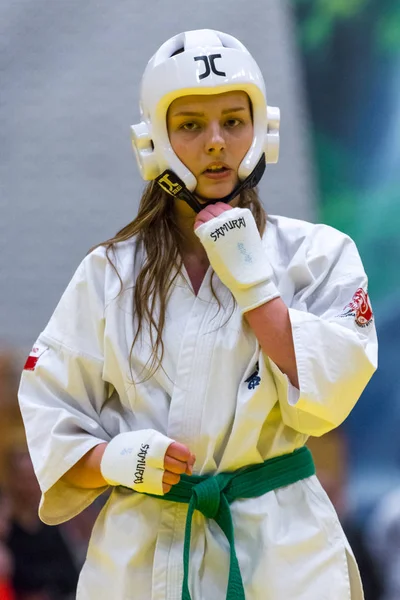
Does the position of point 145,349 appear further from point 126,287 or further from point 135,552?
point 135,552

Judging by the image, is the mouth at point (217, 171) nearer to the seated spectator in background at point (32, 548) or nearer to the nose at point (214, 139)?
the nose at point (214, 139)

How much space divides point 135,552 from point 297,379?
42cm

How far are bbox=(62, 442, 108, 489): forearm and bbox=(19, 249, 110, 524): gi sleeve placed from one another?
0.02 m

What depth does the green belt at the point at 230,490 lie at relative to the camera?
1.64 m

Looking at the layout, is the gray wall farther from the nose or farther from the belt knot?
the belt knot

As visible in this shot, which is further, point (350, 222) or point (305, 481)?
point (350, 222)

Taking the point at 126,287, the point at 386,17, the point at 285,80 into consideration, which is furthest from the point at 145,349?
the point at 386,17

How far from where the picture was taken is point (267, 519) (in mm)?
1689

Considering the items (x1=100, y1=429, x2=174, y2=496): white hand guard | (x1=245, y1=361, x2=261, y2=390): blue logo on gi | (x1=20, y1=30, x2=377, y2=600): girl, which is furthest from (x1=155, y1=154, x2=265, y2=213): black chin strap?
(x1=100, y1=429, x2=174, y2=496): white hand guard

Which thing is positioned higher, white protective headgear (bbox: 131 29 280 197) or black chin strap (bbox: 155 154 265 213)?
white protective headgear (bbox: 131 29 280 197)

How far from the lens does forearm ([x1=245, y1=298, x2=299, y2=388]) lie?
1664mm

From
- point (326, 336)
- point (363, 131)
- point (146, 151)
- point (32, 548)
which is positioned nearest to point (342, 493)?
point (32, 548)

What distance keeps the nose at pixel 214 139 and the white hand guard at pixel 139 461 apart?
1.75 feet

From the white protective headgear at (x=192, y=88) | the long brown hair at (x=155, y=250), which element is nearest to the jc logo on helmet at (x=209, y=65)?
the white protective headgear at (x=192, y=88)
